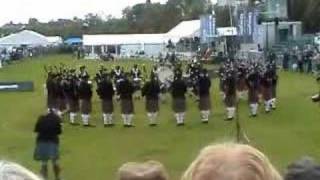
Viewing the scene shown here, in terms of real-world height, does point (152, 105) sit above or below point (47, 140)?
below

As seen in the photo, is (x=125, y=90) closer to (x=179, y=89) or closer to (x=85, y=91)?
(x=85, y=91)

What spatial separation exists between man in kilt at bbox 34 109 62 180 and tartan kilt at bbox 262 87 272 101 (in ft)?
35.1

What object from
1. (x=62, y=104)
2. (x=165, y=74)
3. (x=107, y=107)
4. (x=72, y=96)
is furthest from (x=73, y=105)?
(x=165, y=74)

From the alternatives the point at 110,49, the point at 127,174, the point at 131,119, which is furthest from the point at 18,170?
the point at 110,49

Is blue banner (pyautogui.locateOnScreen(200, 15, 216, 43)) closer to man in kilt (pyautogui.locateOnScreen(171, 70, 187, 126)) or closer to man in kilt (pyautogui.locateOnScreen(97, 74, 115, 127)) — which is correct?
man in kilt (pyautogui.locateOnScreen(97, 74, 115, 127))

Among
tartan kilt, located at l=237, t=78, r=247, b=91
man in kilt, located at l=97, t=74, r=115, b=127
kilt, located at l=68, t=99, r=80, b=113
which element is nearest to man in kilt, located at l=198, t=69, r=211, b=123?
tartan kilt, located at l=237, t=78, r=247, b=91

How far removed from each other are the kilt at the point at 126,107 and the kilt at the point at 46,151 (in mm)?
8088

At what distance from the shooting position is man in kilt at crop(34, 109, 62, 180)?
13898 millimetres

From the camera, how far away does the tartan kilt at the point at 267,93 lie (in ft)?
78.5

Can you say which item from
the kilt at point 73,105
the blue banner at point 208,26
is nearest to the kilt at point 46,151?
the kilt at point 73,105

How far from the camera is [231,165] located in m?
2.55

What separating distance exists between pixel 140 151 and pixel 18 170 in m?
15.9

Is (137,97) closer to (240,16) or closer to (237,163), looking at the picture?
(240,16)

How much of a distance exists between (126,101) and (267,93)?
4.19 meters
